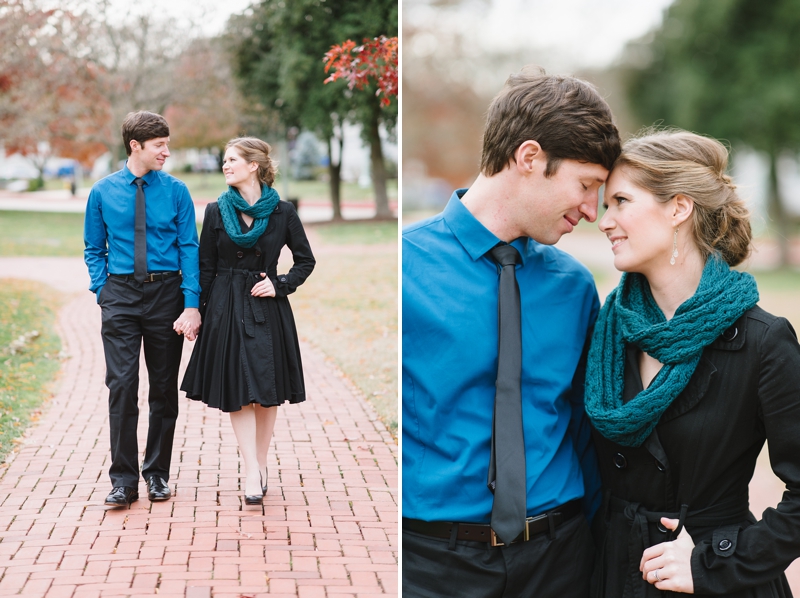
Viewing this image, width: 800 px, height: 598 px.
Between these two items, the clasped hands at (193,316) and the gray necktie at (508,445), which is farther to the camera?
the clasped hands at (193,316)

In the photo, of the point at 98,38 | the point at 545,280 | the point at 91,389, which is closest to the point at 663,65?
the point at 98,38

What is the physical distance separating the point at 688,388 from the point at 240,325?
8.74 ft

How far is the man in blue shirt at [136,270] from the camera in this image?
432cm

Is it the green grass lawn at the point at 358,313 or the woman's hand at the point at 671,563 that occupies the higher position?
the woman's hand at the point at 671,563

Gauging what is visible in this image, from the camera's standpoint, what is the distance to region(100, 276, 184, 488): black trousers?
14.2 ft

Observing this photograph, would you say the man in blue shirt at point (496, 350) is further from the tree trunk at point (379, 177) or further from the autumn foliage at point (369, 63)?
the tree trunk at point (379, 177)

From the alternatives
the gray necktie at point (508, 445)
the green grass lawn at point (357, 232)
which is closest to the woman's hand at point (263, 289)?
the gray necktie at point (508, 445)

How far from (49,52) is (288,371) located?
62.1ft

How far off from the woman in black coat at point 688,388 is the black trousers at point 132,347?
8.81 feet

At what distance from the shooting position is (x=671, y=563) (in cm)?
218

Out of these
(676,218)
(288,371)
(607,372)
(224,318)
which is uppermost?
(676,218)

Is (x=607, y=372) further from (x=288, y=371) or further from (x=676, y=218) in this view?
(x=288, y=371)

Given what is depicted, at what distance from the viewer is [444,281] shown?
91.7 inches

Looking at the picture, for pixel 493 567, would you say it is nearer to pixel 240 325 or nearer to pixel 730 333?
pixel 730 333
